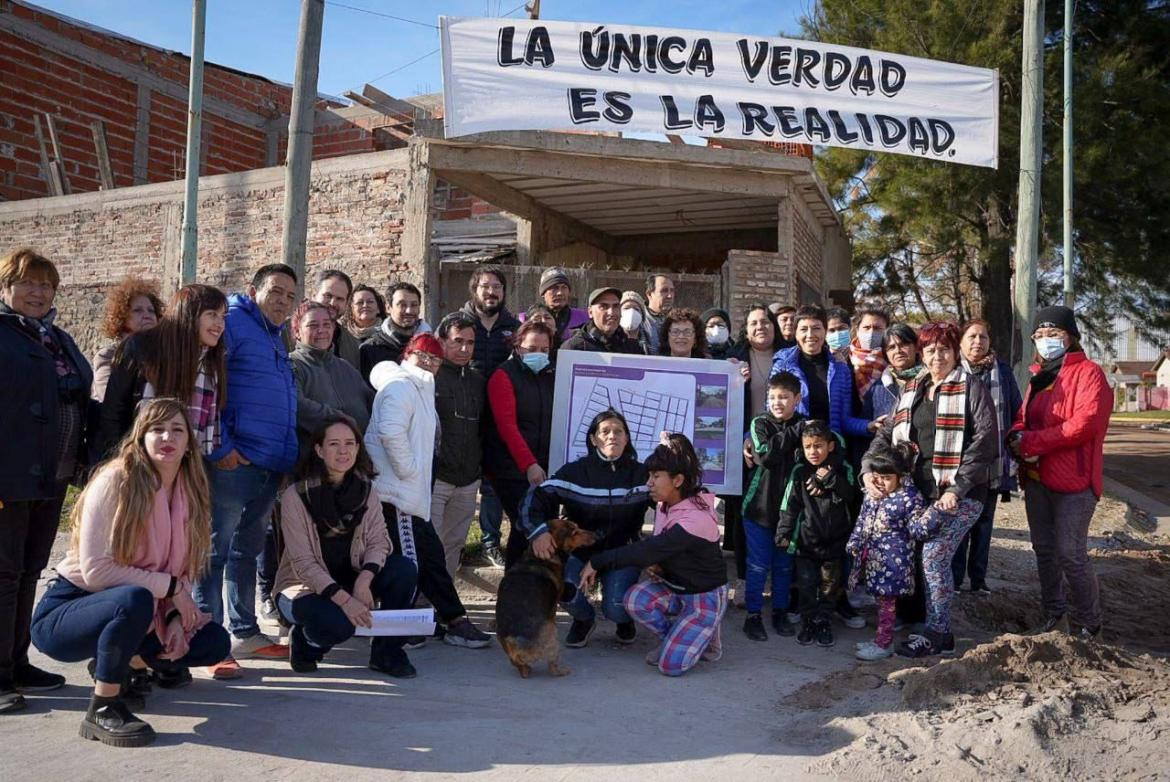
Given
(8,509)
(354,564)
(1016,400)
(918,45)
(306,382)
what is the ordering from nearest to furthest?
(8,509), (354,564), (306,382), (1016,400), (918,45)

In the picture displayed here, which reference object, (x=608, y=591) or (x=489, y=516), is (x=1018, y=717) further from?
(x=489, y=516)

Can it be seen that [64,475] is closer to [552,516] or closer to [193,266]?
[552,516]

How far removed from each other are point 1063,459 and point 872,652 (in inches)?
64.8

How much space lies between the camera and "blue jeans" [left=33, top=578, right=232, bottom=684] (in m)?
3.64

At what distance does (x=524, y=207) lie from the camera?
504 inches

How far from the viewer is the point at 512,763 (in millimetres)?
3566

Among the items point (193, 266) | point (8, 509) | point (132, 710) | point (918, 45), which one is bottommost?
point (132, 710)

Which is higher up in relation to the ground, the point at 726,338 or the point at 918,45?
the point at 918,45

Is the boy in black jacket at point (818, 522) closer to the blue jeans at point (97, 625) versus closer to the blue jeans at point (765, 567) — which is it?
the blue jeans at point (765, 567)

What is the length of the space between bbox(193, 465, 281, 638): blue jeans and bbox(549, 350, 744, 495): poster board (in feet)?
6.25

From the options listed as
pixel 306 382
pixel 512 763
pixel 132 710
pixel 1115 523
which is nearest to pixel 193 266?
pixel 306 382

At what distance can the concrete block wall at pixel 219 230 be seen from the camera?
11024mm

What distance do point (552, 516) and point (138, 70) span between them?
1926 centimetres

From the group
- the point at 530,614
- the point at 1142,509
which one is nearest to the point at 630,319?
the point at 530,614
